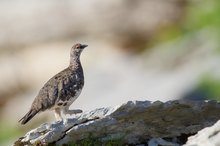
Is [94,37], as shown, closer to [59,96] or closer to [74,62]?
[74,62]

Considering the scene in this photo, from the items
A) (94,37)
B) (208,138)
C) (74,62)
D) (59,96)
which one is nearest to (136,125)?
(208,138)

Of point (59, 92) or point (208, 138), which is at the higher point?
point (59, 92)

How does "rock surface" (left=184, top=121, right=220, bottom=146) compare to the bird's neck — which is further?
the bird's neck

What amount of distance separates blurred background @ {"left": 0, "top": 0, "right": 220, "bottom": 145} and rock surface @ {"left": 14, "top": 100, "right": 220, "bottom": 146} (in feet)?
54.2

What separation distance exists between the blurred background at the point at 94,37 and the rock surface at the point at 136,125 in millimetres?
16508

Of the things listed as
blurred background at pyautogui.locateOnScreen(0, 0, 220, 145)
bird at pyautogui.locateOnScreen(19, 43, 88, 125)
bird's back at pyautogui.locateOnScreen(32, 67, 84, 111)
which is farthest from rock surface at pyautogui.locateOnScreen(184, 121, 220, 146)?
A: blurred background at pyautogui.locateOnScreen(0, 0, 220, 145)

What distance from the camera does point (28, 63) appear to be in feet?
113

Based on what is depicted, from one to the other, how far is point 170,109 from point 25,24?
73.1ft

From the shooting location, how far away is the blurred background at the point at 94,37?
30.8 meters

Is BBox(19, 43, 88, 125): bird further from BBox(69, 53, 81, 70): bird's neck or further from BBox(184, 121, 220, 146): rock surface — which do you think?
BBox(184, 121, 220, 146): rock surface

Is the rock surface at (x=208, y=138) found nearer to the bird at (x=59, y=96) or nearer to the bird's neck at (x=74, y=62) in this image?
the bird at (x=59, y=96)

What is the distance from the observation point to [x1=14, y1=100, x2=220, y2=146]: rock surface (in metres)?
12.4

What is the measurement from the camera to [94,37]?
33344 millimetres

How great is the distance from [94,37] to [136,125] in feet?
68.3
